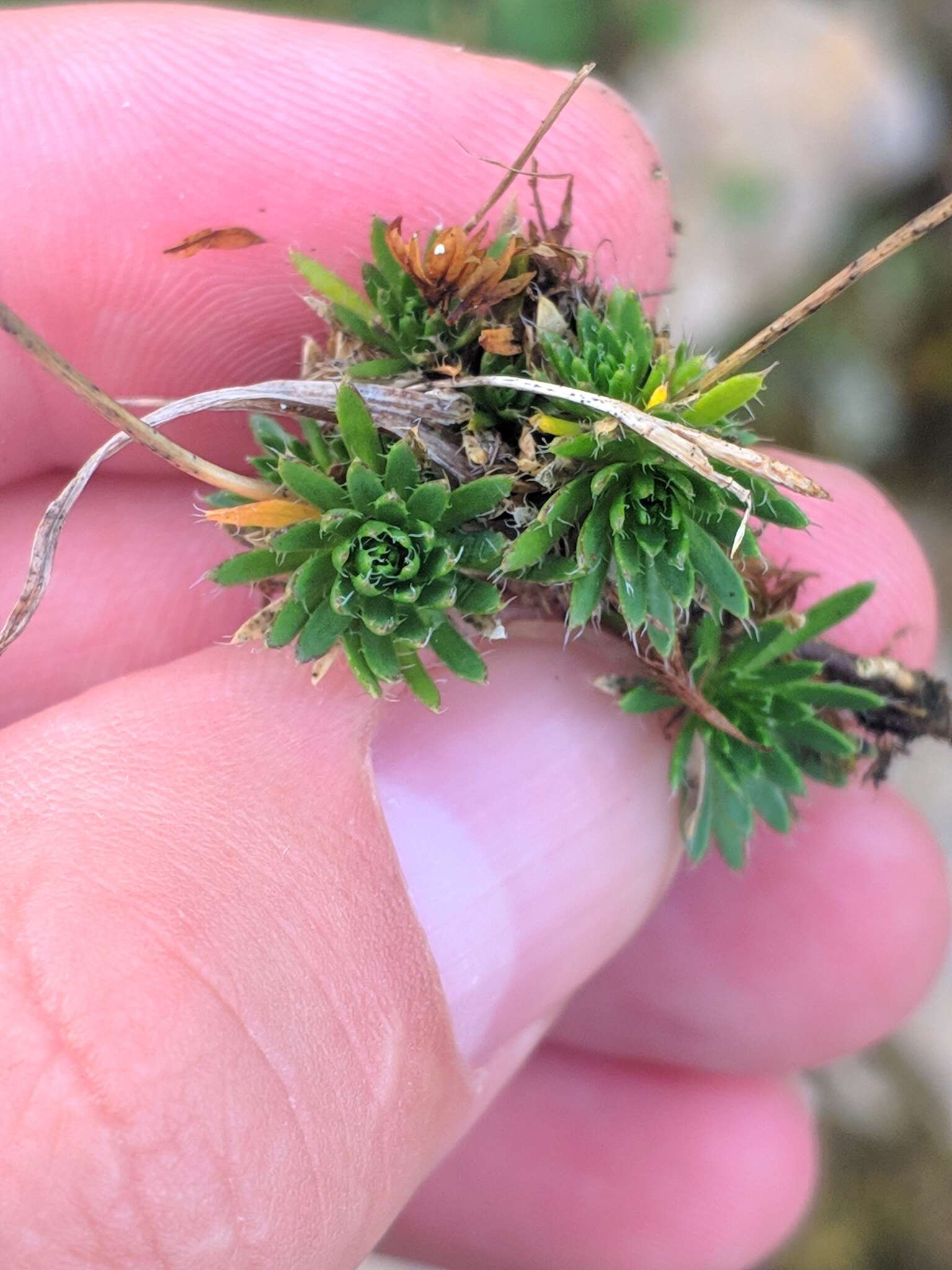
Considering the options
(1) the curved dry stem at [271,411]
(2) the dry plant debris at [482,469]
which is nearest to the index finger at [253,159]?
(2) the dry plant debris at [482,469]

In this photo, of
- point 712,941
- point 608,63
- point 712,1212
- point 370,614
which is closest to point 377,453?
point 370,614

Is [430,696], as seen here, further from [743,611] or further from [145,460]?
[145,460]

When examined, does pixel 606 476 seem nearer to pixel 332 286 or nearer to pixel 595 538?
pixel 595 538

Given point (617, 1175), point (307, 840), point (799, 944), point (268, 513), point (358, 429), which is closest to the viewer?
point (358, 429)

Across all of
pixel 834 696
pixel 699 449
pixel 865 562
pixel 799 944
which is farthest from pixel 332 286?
pixel 799 944

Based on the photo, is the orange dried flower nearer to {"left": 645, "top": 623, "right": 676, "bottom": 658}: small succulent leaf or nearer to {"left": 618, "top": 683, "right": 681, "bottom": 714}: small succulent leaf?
{"left": 645, "top": 623, "right": 676, "bottom": 658}: small succulent leaf
